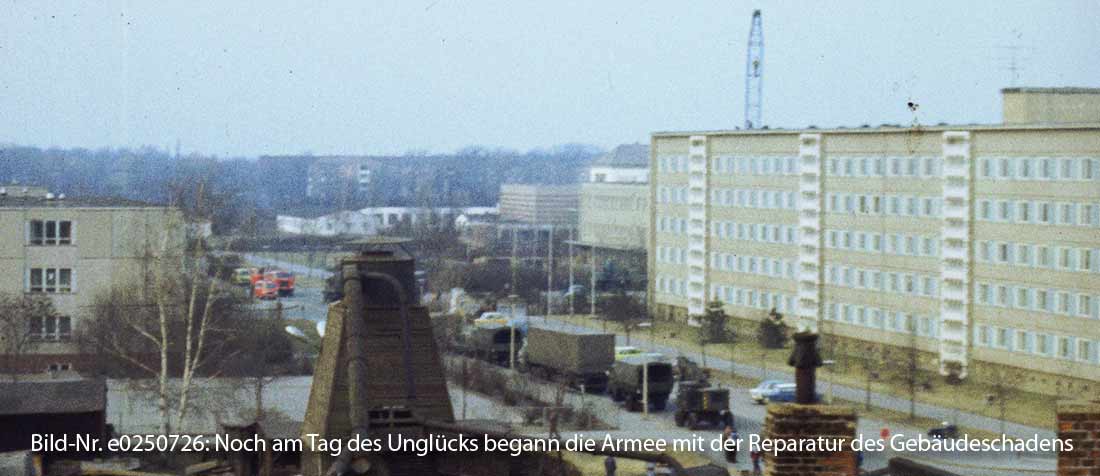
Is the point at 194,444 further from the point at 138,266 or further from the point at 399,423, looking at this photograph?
the point at 138,266

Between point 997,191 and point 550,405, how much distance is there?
1049cm

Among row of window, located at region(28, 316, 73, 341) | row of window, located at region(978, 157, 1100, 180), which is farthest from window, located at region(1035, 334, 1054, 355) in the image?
row of window, located at region(28, 316, 73, 341)

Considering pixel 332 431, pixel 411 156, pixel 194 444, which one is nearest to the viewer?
pixel 332 431

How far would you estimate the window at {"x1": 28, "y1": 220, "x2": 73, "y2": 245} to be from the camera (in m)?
33.8

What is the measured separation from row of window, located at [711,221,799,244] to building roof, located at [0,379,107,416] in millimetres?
22499

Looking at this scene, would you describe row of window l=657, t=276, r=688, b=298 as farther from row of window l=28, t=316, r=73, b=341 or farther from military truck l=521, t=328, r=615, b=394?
row of window l=28, t=316, r=73, b=341

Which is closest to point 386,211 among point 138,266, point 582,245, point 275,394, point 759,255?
point 582,245

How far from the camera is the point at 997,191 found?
33562mm

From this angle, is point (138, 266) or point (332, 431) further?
point (138, 266)

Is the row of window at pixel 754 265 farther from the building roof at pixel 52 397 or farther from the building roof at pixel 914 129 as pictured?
the building roof at pixel 52 397

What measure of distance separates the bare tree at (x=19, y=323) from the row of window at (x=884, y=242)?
17.3 meters

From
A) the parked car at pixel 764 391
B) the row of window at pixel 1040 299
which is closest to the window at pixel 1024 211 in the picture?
the row of window at pixel 1040 299

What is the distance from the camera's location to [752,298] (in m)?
43.3

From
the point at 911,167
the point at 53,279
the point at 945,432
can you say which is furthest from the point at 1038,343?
the point at 53,279
